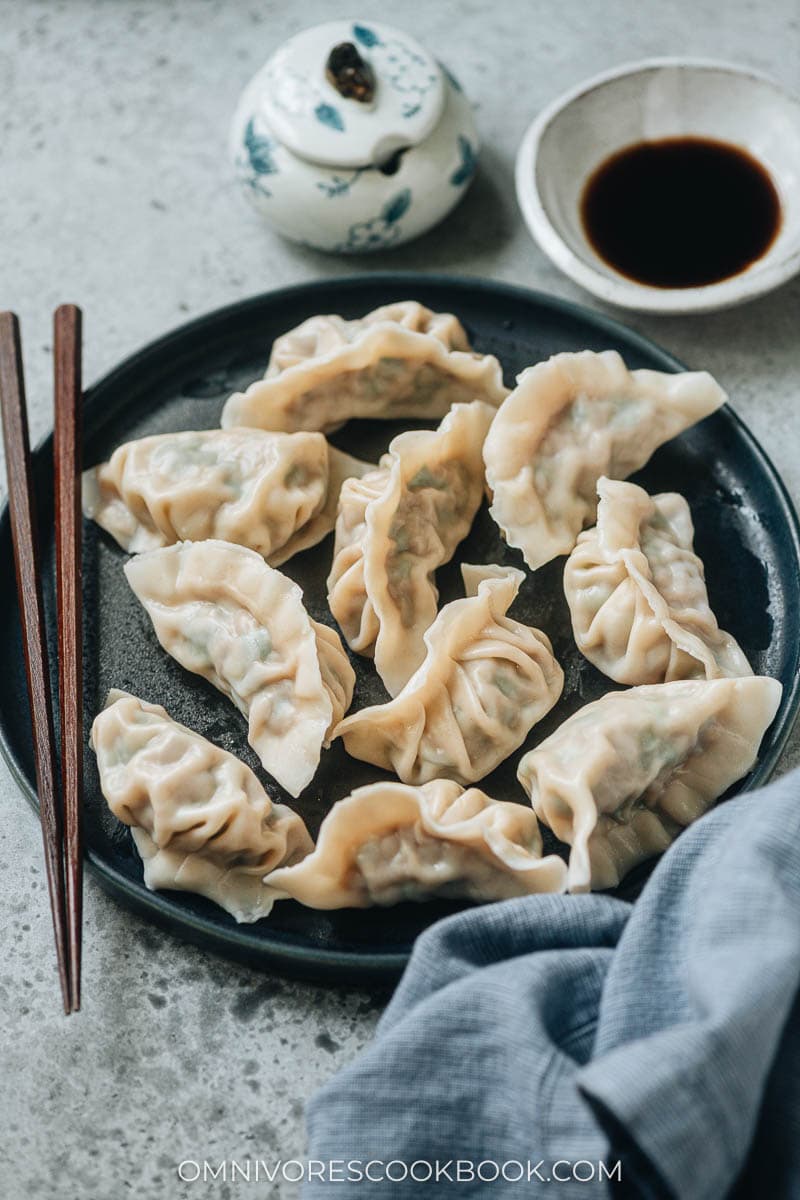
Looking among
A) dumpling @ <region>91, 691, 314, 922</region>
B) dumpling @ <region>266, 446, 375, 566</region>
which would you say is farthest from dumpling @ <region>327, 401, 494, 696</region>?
dumpling @ <region>91, 691, 314, 922</region>

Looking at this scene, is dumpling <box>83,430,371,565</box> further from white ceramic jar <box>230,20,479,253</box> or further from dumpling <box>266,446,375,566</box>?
white ceramic jar <box>230,20,479,253</box>

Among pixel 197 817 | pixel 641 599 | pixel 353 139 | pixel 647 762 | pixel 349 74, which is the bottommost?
pixel 197 817

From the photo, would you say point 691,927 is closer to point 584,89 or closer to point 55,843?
point 55,843

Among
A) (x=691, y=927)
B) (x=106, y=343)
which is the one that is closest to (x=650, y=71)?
(x=106, y=343)

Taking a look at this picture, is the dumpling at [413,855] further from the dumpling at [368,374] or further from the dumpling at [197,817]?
the dumpling at [368,374]

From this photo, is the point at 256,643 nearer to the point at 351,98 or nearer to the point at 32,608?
the point at 32,608

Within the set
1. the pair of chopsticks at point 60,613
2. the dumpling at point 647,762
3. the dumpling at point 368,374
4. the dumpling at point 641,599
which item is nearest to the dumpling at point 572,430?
the dumpling at point 641,599

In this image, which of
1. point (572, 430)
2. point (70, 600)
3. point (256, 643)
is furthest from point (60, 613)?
point (572, 430)
